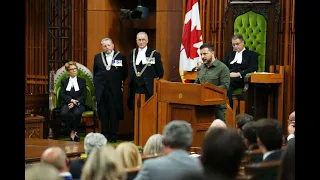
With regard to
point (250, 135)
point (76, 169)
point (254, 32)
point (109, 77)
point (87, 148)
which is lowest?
point (76, 169)

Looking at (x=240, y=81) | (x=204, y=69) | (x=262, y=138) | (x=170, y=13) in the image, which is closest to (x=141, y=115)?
(x=204, y=69)

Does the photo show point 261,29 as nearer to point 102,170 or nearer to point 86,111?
point 86,111

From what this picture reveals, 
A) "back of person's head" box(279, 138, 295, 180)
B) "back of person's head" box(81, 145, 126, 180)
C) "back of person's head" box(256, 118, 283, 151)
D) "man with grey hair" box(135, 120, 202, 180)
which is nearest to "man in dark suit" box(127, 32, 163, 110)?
"back of person's head" box(256, 118, 283, 151)

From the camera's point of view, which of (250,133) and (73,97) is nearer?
(250,133)

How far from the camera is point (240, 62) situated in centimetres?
1127

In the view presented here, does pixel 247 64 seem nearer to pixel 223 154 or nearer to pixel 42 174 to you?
pixel 223 154

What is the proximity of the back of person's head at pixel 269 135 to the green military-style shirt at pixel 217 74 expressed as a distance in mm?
3895

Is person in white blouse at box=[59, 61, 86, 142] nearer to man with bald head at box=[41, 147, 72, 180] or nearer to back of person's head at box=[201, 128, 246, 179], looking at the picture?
man with bald head at box=[41, 147, 72, 180]

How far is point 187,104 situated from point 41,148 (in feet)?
5.51

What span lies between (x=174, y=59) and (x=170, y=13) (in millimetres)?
689

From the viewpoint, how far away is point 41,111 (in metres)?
12.6

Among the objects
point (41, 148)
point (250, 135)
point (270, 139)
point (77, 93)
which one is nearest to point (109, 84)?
point (77, 93)

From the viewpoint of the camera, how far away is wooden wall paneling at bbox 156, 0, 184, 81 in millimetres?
12219
